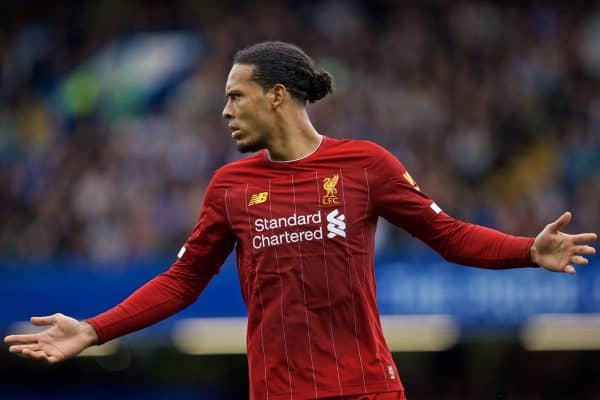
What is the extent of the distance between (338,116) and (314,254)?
9113mm

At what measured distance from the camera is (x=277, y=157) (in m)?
5.48

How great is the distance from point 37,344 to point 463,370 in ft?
30.2

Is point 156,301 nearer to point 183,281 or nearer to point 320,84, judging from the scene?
point 183,281

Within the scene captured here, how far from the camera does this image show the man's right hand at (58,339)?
5.19 metres

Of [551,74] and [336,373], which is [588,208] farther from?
[336,373]

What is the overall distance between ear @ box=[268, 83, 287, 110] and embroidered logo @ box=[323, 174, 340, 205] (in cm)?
40

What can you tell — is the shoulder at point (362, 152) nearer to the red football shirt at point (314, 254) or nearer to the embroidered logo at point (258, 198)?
the red football shirt at point (314, 254)

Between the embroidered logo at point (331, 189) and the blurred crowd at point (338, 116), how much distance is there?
6.84m

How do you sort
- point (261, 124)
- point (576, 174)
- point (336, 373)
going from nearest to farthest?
point (336, 373)
point (261, 124)
point (576, 174)

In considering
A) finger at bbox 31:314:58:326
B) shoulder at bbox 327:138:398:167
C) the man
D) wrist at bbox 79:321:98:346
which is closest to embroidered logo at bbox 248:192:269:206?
the man

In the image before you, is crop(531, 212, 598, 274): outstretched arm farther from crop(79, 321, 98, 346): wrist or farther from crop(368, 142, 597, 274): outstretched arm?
crop(79, 321, 98, 346): wrist

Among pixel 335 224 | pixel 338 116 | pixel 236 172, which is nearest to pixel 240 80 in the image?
pixel 236 172

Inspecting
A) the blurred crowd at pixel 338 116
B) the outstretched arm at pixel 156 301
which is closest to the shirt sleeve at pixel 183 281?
the outstretched arm at pixel 156 301

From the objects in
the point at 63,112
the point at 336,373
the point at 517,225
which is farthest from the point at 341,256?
the point at 63,112
